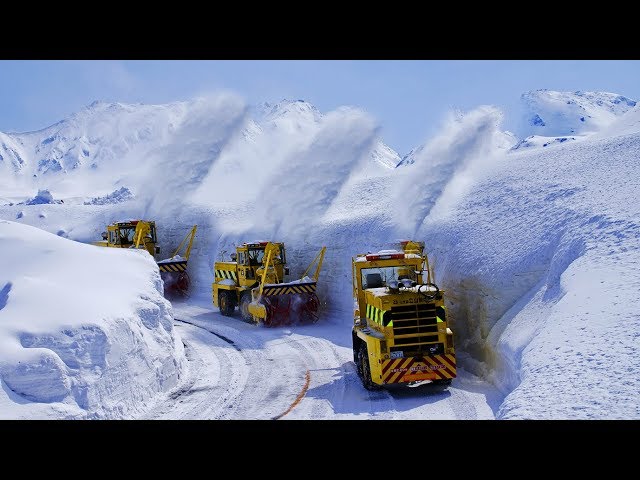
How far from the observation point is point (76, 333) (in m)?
9.42

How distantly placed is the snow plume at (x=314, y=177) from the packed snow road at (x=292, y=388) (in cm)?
928

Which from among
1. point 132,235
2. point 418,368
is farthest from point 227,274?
point 418,368

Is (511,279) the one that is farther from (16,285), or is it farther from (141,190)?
(141,190)

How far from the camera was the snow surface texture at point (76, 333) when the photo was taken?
8.48m

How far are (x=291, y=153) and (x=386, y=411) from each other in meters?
20.8

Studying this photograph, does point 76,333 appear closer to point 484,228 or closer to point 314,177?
point 484,228

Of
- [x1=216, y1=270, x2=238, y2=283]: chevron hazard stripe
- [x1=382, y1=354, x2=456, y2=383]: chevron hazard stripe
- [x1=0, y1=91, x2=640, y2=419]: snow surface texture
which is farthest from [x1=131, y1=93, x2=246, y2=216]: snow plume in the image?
[x1=382, y1=354, x2=456, y2=383]: chevron hazard stripe

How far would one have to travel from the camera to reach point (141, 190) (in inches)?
1522

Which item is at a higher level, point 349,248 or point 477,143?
point 477,143

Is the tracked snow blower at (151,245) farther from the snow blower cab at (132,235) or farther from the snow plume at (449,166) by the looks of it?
the snow plume at (449,166)

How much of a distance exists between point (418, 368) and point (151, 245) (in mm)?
18766
